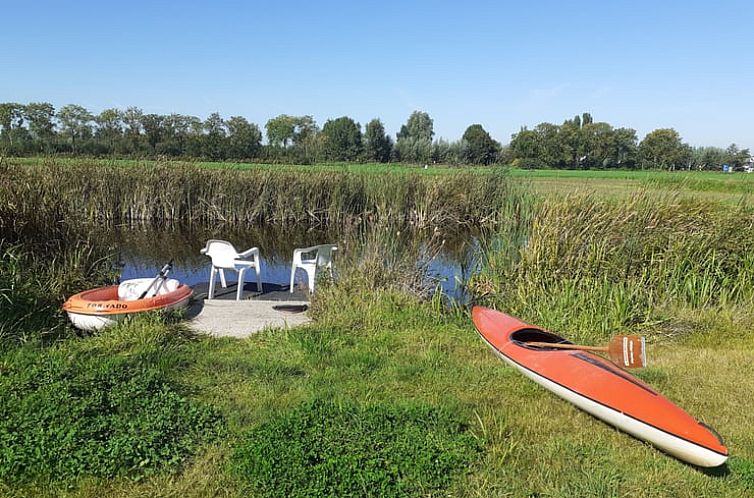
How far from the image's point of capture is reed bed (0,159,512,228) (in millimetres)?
17969

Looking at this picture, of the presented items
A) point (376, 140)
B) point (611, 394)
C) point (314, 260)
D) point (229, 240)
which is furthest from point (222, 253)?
point (376, 140)

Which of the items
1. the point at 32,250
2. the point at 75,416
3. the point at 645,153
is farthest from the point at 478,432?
the point at 645,153

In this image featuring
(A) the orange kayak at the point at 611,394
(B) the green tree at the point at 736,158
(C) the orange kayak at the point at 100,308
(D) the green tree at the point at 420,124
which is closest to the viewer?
(A) the orange kayak at the point at 611,394

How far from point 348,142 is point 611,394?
7868 centimetres

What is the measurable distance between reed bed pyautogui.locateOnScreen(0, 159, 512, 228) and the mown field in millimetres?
10020

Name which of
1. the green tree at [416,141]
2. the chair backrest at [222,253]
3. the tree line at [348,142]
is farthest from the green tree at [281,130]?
the chair backrest at [222,253]

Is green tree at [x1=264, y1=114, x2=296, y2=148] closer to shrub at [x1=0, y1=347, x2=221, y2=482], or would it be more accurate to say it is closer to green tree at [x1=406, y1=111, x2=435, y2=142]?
green tree at [x1=406, y1=111, x2=435, y2=142]

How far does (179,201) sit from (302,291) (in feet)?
37.3

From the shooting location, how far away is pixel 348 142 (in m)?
80.6

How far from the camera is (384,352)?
5227 millimetres

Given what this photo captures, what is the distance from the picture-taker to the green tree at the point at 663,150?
6297 cm

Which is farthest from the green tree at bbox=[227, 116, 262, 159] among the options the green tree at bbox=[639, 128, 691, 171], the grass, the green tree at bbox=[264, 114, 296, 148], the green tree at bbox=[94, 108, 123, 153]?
the grass

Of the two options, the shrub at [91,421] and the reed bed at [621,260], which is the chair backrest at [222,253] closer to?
the reed bed at [621,260]

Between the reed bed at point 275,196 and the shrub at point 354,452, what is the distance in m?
14.3
